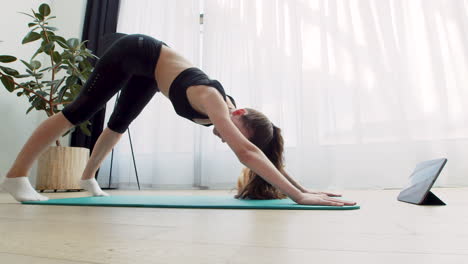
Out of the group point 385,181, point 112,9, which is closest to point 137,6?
point 112,9

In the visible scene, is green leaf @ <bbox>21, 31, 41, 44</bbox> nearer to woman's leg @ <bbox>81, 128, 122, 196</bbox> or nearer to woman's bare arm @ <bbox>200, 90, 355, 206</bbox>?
woman's leg @ <bbox>81, 128, 122, 196</bbox>

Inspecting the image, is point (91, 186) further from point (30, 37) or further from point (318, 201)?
point (30, 37)

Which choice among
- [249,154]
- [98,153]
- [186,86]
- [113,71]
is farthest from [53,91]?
[249,154]

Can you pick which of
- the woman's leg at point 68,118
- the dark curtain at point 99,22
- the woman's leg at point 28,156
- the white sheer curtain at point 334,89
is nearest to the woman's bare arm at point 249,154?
the woman's leg at point 68,118

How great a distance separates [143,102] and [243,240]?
1.31 metres

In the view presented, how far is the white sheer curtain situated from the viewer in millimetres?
2314

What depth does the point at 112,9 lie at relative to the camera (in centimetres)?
336

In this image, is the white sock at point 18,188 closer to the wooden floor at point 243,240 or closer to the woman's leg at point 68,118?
the woman's leg at point 68,118

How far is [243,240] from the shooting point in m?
0.54

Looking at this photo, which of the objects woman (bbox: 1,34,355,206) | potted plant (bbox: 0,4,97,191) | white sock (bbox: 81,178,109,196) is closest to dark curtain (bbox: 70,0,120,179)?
potted plant (bbox: 0,4,97,191)

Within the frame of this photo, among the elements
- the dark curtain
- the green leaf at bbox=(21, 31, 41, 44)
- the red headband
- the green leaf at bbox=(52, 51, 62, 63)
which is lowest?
the red headband

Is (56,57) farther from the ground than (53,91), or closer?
farther from the ground

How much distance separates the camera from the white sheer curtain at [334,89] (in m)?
2.31

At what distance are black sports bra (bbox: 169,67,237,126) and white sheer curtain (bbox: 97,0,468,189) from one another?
1.37 meters
